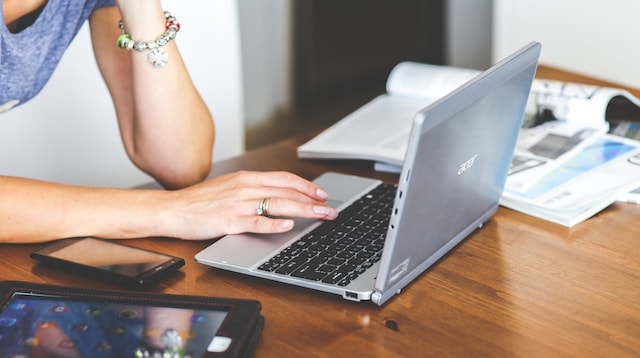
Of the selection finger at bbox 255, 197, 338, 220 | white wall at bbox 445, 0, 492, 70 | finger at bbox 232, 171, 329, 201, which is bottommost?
white wall at bbox 445, 0, 492, 70

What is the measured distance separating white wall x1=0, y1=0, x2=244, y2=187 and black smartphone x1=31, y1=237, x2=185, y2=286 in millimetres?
621

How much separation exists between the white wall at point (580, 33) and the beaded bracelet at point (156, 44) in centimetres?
126

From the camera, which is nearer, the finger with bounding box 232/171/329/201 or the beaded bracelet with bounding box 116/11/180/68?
the finger with bounding box 232/171/329/201

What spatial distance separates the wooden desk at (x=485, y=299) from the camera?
917mm

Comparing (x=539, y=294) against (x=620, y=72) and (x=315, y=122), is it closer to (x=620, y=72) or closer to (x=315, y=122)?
(x=620, y=72)

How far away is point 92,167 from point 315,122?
1654 millimetres

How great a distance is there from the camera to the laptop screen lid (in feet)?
3.01

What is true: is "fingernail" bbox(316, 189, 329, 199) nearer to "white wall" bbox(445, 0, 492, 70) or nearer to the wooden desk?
the wooden desk

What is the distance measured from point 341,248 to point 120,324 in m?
0.29

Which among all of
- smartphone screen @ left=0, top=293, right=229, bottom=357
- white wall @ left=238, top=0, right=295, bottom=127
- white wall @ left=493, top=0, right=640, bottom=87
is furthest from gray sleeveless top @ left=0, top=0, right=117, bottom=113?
white wall @ left=238, top=0, right=295, bottom=127

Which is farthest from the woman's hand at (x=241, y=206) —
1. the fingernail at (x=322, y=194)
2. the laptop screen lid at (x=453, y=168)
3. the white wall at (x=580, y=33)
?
the white wall at (x=580, y=33)

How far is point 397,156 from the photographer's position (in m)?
1.37

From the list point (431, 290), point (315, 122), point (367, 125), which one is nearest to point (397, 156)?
point (367, 125)

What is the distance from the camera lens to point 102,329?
91 cm
